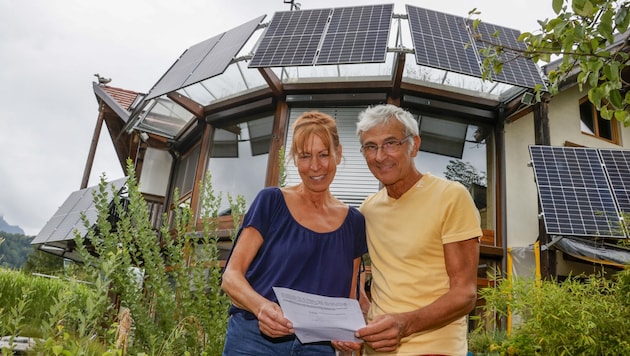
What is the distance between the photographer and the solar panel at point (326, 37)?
7.09 metres

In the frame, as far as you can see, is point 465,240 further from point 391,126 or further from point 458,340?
point 391,126

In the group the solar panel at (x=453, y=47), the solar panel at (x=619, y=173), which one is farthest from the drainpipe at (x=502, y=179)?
the solar panel at (x=619, y=173)

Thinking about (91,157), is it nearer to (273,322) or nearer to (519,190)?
(519,190)

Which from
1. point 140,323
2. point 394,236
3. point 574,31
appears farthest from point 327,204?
point 140,323

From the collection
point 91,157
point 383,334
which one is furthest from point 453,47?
point 91,157

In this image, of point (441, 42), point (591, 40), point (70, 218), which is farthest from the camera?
point (70, 218)

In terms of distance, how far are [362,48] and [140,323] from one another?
5007 millimetres

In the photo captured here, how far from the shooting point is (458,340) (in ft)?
5.97

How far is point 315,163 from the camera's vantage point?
1.96 metres

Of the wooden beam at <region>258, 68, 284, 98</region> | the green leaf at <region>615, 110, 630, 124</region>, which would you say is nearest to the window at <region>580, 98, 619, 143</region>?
the wooden beam at <region>258, 68, 284, 98</region>

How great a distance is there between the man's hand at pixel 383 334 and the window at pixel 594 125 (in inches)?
379

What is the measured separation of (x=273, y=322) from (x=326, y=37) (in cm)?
683

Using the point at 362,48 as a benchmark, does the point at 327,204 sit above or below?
below

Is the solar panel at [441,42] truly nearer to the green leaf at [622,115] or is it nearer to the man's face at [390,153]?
the green leaf at [622,115]
